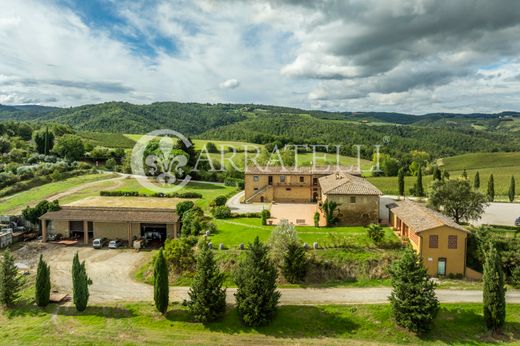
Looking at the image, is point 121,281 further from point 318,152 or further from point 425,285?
point 318,152

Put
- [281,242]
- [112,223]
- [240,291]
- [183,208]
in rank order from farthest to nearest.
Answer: [183,208], [112,223], [281,242], [240,291]

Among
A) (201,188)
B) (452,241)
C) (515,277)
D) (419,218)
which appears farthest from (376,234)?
(201,188)

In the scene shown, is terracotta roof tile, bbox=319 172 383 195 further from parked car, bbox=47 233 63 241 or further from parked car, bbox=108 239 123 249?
parked car, bbox=47 233 63 241

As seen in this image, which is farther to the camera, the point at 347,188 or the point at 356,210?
the point at 347,188

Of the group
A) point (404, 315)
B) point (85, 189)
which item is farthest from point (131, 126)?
point (404, 315)

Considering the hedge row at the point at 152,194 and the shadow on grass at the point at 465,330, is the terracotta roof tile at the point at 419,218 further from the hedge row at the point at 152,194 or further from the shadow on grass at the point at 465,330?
the hedge row at the point at 152,194

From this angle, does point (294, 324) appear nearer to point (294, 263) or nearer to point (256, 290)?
point (256, 290)

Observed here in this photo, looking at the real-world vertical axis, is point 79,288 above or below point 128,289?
above
